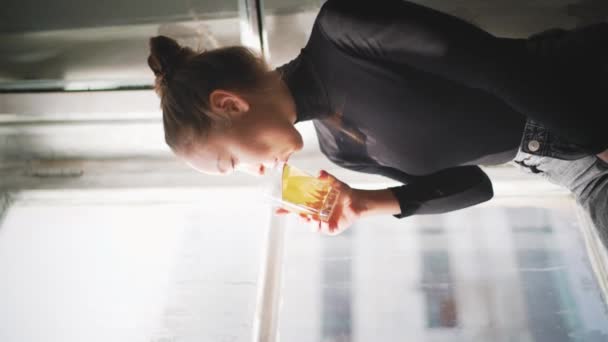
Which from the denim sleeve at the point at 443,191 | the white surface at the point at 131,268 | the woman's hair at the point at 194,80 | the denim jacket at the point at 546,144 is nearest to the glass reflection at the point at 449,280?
the white surface at the point at 131,268

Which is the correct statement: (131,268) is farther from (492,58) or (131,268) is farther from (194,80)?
(492,58)

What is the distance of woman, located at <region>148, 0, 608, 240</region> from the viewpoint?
60 centimetres

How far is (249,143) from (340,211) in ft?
0.84

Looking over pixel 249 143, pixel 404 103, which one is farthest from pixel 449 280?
pixel 249 143

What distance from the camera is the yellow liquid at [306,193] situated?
0.86 metres

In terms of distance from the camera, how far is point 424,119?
815mm

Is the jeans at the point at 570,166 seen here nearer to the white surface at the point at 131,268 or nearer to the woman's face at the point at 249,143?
the woman's face at the point at 249,143

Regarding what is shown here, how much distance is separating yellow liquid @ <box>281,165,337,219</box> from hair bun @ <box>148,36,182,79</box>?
0.27 m

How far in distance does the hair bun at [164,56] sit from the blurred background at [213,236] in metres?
0.35

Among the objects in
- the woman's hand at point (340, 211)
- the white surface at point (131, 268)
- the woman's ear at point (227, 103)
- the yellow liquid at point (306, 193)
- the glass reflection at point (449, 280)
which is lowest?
the white surface at point (131, 268)

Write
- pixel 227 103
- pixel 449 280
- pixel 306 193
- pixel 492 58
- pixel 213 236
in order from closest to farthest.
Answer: pixel 492 58, pixel 227 103, pixel 306 193, pixel 449 280, pixel 213 236

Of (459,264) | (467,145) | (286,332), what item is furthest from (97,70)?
(459,264)

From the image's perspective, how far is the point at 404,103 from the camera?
2.61 feet

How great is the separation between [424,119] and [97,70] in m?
0.96
